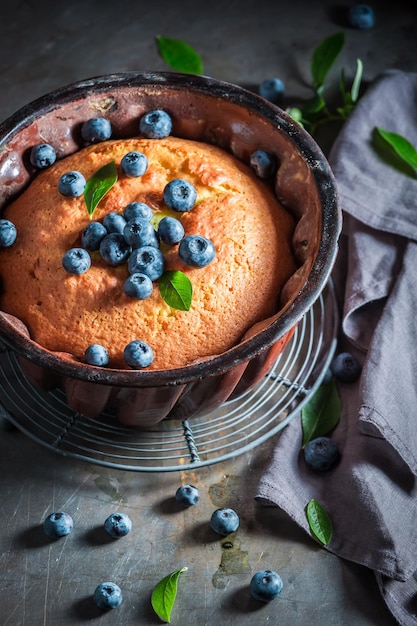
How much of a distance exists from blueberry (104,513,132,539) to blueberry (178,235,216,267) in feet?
2.36

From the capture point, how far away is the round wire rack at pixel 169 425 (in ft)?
7.73

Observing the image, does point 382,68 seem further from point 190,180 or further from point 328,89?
point 190,180

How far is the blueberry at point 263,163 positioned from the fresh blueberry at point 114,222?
463 mm

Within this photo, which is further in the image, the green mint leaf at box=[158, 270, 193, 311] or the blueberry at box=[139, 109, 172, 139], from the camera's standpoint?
the blueberry at box=[139, 109, 172, 139]

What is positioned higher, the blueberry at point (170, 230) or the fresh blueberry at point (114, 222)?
the fresh blueberry at point (114, 222)

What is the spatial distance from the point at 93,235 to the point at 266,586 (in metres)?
1.02

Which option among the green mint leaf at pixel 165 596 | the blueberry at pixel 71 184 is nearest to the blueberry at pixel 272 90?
the blueberry at pixel 71 184

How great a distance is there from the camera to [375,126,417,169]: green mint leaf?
107 inches

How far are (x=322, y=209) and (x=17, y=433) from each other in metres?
1.11

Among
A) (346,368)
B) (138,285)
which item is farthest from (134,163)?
(346,368)

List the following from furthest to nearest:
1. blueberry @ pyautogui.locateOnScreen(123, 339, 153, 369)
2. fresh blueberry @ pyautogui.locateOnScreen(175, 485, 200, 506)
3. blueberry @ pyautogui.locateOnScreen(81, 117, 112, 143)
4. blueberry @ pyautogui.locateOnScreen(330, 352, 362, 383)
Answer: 1. blueberry @ pyautogui.locateOnScreen(330, 352, 362, 383)
2. blueberry @ pyautogui.locateOnScreen(81, 117, 112, 143)
3. fresh blueberry @ pyautogui.locateOnScreen(175, 485, 200, 506)
4. blueberry @ pyautogui.locateOnScreen(123, 339, 153, 369)

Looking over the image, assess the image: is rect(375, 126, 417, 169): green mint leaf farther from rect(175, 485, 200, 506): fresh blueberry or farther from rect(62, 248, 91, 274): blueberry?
rect(175, 485, 200, 506): fresh blueberry

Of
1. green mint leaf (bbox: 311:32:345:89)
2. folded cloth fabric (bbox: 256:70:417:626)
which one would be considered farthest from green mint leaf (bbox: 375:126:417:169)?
green mint leaf (bbox: 311:32:345:89)

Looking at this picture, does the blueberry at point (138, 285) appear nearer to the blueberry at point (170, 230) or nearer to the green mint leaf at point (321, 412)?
the blueberry at point (170, 230)
